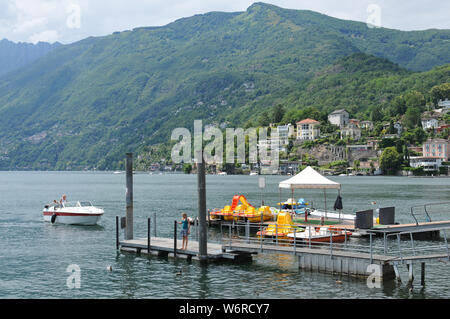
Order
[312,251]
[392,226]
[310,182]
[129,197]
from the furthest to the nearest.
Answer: [310,182]
[392,226]
[129,197]
[312,251]

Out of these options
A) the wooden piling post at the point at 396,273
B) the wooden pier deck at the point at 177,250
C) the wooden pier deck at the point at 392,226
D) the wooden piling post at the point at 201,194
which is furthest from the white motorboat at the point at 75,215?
the wooden piling post at the point at 396,273

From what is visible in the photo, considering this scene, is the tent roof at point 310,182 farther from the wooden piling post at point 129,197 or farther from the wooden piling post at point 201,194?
the wooden piling post at point 201,194

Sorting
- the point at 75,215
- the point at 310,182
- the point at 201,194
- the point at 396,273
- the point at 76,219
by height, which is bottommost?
the point at 76,219

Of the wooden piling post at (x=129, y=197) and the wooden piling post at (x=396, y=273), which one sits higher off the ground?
the wooden piling post at (x=129, y=197)

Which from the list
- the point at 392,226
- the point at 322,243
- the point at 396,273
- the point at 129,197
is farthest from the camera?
the point at 392,226

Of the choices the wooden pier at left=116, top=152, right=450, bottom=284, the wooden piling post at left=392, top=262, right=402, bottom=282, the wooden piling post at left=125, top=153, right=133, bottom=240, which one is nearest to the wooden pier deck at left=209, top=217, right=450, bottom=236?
the wooden pier at left=116, top=152, right=450, bottom=284

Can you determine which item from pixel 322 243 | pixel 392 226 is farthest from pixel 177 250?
pixel 392 226

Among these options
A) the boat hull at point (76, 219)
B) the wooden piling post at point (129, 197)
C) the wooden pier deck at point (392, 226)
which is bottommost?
the boat hull at point (76, 219)

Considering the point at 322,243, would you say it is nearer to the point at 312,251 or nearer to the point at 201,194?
the point at 312,251

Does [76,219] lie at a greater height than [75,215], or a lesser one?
lesser

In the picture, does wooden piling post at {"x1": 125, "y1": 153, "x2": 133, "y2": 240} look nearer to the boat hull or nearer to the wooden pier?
the wooden pier
